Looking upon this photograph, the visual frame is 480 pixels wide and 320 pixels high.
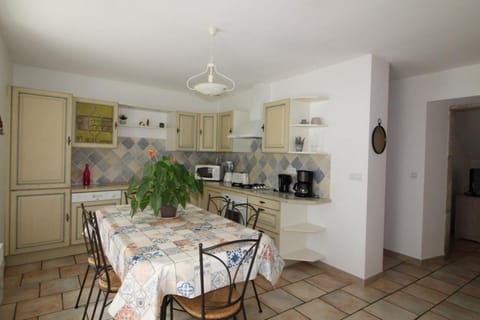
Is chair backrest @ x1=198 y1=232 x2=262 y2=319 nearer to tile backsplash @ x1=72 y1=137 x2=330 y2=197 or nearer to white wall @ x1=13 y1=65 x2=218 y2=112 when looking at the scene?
tile backsplash @ x1=72 y1=137 x2=330 y2=197

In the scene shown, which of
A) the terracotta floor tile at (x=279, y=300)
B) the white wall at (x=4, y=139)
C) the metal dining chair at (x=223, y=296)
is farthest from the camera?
the white wall at (x=4, y=139)

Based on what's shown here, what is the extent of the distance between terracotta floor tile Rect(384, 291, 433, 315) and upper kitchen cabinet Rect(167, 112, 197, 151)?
11.4ft

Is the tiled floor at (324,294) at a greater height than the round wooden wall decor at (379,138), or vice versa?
the round wooden wall decor at (379,138)

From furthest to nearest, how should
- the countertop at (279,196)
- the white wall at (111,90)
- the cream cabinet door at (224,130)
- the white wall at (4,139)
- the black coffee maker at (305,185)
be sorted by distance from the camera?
1. the cream cabinet door at (224,130)
2. the white wall at (111,90)
3. the black coffee maker at (305,185)
4. the countertop at (279,196)
5. the white wall at (4,139)

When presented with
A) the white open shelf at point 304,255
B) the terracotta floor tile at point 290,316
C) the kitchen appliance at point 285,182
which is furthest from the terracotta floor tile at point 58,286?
the kitchen appliance at point 285,182

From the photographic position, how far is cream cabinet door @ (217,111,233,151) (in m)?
4.58

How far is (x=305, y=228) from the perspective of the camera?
129 inches

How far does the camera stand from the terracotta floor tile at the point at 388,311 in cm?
236

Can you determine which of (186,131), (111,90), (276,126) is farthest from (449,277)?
(111,90)

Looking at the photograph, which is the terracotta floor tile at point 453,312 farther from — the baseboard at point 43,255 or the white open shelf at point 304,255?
the baseboard at point 43,255

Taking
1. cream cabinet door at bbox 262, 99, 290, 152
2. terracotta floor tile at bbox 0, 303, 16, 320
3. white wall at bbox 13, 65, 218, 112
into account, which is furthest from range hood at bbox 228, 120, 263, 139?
terracotta floor tile at bbox 0, 303, 16, 320

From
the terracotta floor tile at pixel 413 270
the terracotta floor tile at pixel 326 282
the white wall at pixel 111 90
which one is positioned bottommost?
the terracotta floor tile at pixel 326 282

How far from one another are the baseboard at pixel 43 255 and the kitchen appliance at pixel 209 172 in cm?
203

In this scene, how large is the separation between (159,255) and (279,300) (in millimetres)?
1507
